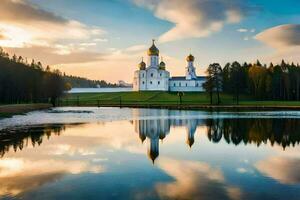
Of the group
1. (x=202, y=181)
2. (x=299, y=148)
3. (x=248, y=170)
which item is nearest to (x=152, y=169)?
(x=202, y=181)

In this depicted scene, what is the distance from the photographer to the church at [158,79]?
170 metres

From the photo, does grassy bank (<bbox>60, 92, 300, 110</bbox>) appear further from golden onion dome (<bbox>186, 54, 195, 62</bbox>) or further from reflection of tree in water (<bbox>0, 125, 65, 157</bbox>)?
reflection of tree in water (<bbox>0, 125, 65, 157</bbox>)

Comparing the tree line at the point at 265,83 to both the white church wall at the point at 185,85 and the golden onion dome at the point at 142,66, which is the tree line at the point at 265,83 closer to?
the white church wall at the point at 185,85

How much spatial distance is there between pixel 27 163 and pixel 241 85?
11305 cm

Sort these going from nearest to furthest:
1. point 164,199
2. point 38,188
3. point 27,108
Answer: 1. point 164,199
2. point 38,188
3. point 27,108

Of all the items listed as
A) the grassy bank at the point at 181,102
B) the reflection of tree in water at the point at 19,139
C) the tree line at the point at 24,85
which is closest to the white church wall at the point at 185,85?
the grassy bank at the point at 181,102

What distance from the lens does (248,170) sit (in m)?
18.0

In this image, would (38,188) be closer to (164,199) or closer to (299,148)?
(164,199)

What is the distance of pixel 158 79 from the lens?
556 ft

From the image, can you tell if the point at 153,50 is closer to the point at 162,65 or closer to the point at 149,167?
the point at 162,65

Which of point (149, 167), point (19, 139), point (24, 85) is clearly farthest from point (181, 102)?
point (149, 167)

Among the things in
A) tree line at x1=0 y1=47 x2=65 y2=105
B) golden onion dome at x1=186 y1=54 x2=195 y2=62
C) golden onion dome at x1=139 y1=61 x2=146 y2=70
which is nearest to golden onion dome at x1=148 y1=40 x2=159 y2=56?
golden onion dome at x1=139 y1=61 x2=146 y2=70

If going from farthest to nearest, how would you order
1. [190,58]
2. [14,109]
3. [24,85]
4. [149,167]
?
[190,58] < [24,85] < [14,109] < [149,167]

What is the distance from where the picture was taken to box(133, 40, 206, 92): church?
557ft
